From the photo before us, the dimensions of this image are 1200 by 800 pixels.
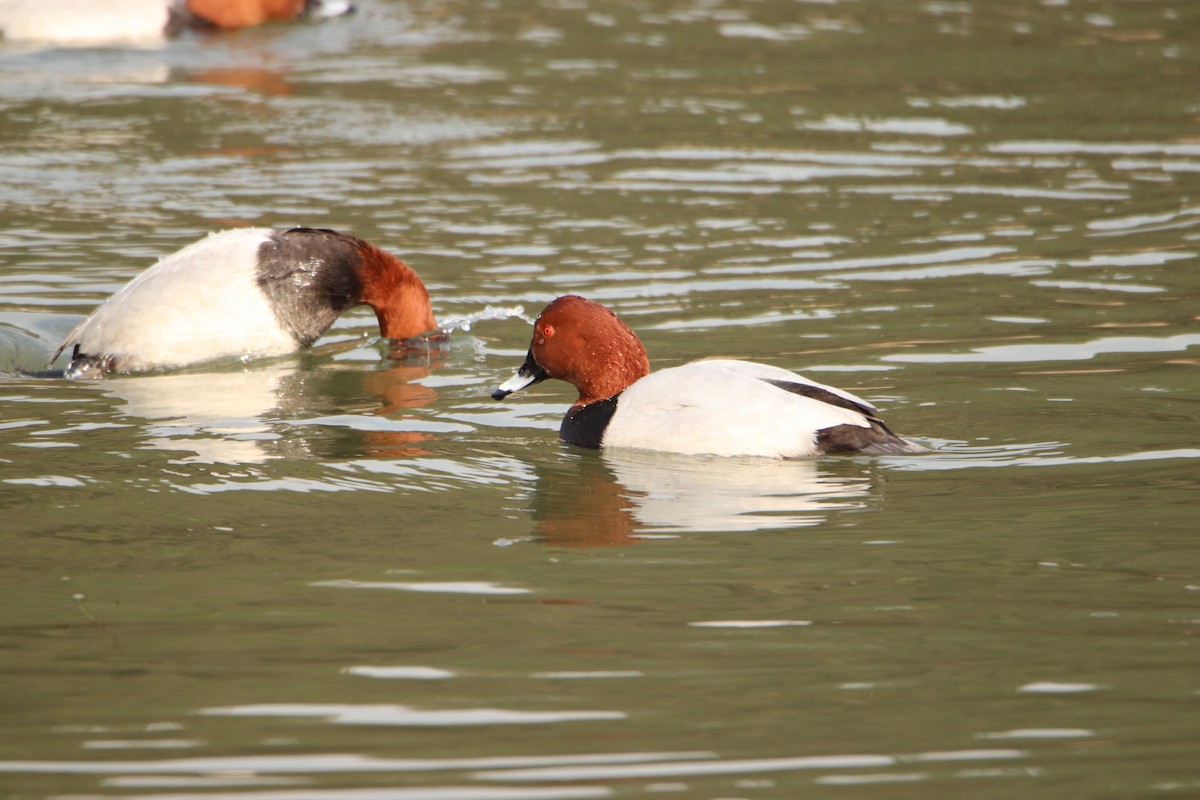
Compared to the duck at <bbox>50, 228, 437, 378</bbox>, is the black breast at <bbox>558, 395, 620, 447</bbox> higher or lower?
lower

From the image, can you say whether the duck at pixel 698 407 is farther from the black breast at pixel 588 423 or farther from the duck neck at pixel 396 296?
the duck neck at pixel 396 296

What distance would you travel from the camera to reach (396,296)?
8.98 meters

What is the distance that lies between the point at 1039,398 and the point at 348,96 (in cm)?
915

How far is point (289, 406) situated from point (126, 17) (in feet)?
35.2

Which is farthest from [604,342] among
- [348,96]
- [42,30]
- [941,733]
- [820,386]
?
[42,30]

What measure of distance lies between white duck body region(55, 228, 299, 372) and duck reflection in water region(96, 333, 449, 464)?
4.8 inches

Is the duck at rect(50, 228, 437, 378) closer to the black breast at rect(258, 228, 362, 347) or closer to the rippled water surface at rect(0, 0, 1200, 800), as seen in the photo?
the black breast at rect(258, 228, 362, 347)

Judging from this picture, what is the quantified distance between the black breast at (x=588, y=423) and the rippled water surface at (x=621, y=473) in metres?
0.11

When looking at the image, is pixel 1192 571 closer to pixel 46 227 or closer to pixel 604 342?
pixel 604 342

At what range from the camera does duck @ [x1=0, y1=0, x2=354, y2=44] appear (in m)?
16.6

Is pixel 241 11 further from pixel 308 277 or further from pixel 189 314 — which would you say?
pixel 189 314

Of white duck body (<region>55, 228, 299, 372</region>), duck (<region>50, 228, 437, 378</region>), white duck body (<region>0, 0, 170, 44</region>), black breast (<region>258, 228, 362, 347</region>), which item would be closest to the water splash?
duck (<region>50, 228, 437, 378</region>)

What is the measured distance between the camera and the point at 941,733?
158 inches

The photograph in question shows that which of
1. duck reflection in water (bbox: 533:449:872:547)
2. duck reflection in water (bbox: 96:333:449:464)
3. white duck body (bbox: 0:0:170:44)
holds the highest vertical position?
white duck body (bbox: 0:0:170:44)
